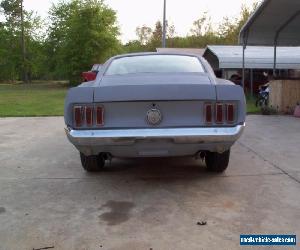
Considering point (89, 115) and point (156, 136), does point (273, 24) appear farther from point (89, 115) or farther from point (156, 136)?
point (89, 115)

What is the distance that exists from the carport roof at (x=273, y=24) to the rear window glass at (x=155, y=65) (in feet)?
19.6

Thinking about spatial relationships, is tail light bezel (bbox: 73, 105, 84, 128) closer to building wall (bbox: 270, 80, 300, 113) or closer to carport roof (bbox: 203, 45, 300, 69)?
building wall (bbox: 270, 80, 300, 113)

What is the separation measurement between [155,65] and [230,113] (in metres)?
1.54

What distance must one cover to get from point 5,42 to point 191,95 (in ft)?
187

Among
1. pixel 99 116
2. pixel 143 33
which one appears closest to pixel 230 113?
pixel 99 116

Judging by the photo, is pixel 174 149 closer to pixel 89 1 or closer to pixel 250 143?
pixel 250 143

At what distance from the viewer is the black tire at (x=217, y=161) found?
18.4ft

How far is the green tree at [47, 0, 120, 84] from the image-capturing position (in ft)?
123

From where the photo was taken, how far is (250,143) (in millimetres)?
8086

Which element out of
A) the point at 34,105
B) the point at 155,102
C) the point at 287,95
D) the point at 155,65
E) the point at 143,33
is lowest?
the point at 34,105

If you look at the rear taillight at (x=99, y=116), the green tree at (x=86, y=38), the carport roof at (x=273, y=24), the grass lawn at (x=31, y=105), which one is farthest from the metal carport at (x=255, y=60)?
the rear taillight at (x=99, y=116)

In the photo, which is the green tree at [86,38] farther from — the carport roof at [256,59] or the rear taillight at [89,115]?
the rear taillight at [89,115]

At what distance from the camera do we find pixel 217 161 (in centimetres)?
568

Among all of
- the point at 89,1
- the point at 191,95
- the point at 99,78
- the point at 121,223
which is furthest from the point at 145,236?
the point at 89,1
